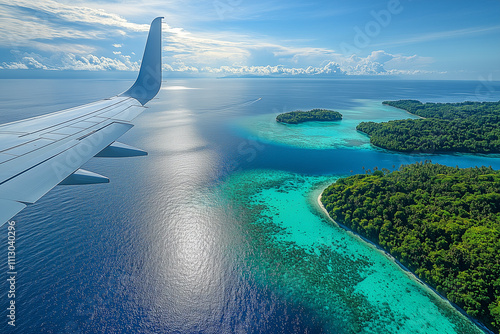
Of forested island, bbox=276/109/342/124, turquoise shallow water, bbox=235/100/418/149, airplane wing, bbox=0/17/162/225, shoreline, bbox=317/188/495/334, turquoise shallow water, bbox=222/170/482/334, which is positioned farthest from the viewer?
forested island, bbox=276/109/342/124

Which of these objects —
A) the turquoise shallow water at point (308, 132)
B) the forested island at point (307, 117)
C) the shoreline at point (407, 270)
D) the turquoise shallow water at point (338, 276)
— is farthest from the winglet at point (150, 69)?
the forested island at point (307, 117)

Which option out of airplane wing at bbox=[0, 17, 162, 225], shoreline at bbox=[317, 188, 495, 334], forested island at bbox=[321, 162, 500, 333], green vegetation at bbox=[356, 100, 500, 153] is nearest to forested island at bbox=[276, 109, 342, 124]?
green vegetation at bbox=[356, 100, 500, 153]

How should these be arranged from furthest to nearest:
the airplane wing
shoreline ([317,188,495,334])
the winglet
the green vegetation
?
the green vegetation < shoreline ([317,188,495,334]) < the winglet < the airplane wing

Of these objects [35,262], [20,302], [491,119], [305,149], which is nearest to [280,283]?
[20,302]

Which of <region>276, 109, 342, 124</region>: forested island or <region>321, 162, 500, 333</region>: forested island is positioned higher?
<region>276, 109, 342, 124</region>: forested island

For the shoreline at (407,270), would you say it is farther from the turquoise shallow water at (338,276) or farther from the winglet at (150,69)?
the winglet at (150,69)

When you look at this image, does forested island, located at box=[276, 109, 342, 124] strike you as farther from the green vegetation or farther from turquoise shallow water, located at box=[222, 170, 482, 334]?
turquoise shallow water, located at box=[222, 170, 482, 334]

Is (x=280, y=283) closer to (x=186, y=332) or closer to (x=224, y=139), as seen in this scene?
(x=186, y=332)
